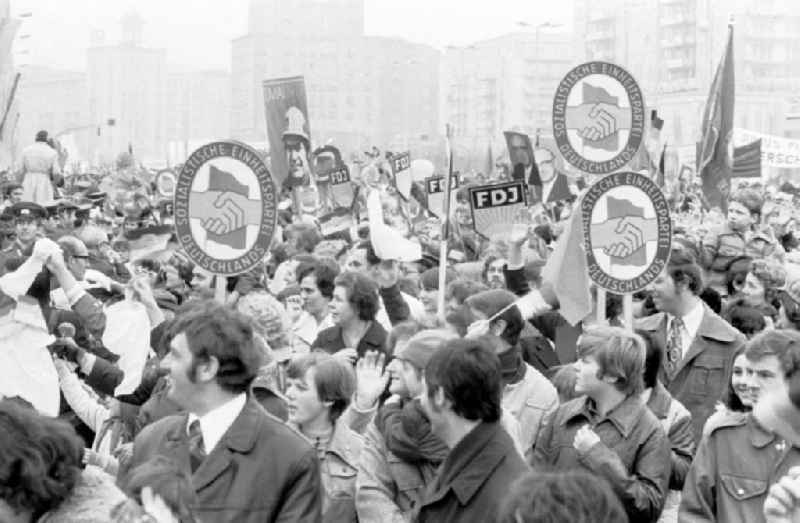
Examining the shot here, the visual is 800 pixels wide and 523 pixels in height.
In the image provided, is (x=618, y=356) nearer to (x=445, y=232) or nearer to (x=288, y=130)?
(x=445, y=232)

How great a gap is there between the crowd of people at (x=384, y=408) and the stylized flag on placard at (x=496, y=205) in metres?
1.94

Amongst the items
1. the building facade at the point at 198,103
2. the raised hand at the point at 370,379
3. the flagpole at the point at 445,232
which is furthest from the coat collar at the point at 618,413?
the building facade at the point at 198,103

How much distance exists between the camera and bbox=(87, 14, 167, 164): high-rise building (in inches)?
6063

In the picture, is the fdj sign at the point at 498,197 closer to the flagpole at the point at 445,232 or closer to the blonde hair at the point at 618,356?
the flagpole at the point at 445,232

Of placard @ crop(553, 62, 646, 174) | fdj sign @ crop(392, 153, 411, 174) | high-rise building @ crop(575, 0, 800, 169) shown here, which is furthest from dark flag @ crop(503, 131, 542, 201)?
high-rise building @ crop(575, 0, 800, 169)

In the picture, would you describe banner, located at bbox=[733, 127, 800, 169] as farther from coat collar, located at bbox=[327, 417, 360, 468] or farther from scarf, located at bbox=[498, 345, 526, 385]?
coat collar, located at bbox=[327, 417, 360, 468]

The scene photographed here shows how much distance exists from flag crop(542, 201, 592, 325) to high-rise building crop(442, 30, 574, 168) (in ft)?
332

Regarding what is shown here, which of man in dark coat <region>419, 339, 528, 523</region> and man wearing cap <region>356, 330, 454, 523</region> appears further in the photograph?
man wearing cap <region>356, 330, 454, 523</region>

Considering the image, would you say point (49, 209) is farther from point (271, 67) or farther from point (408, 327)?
point (271, 67)

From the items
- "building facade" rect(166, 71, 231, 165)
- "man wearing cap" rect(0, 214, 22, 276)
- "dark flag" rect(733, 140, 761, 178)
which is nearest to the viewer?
"man wearing cap" rect(0, 214, 22, 276)

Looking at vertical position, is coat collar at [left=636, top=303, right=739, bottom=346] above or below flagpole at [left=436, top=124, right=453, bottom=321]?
below

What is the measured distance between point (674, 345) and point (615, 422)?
222 cm

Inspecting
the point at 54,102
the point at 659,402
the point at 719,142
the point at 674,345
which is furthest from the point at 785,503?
the point at 54,102

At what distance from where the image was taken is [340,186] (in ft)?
59.5
